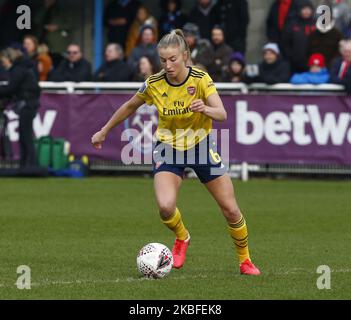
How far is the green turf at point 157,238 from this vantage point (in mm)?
9854

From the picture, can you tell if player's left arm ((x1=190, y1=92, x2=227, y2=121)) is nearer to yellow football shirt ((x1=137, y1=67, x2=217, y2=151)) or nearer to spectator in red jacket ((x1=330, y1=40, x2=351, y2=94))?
yellow football shirt ((x1=137, y1=67, x2=217, y2=151))

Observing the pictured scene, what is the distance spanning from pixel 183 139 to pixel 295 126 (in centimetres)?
1041

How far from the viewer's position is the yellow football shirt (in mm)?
10547

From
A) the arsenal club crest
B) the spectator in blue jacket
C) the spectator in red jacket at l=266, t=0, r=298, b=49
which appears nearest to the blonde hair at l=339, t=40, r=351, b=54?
the spectator in blue jacket

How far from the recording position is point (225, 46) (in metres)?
22.2

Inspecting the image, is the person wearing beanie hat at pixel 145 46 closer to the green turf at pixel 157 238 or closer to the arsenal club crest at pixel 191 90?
the green turf at pixel 157 238

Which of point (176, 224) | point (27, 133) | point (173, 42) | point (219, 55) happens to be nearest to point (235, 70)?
point (219, 55)

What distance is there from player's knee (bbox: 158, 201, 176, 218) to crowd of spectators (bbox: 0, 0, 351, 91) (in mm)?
10510

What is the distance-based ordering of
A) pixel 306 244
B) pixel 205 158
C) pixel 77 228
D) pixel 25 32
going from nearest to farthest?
1. pixel 205 158
2. pixel 306 244
3. pixel 77 228
4. pixel 25 32

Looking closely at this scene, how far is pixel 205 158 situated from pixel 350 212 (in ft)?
20.5

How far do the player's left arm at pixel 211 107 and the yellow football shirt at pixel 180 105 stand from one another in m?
0.07

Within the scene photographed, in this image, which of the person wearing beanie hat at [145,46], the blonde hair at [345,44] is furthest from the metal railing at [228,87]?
the person wearing beanie hat at [145,46]
